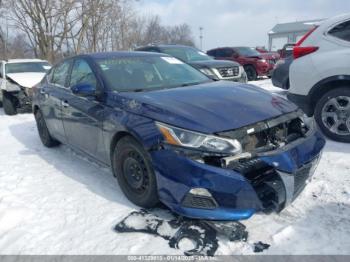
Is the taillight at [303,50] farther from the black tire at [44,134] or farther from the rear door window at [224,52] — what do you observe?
the rear door window at [224,52]

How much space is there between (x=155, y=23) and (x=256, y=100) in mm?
54549

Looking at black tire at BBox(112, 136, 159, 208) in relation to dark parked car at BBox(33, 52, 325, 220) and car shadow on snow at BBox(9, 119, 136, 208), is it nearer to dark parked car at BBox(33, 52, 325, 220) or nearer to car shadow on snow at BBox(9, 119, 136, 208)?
dark parked car at BBox(33, 52, 325, 220)

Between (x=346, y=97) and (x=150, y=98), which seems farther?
(x=346, y=97)

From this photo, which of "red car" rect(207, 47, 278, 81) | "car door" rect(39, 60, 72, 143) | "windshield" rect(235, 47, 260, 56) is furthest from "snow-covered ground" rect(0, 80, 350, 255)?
"windshield" rect(235, 47, 260, 56)

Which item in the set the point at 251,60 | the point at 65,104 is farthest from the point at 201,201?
the point at 251,60

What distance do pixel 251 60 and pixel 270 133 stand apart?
12.0 metres

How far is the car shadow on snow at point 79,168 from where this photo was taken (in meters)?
3.73

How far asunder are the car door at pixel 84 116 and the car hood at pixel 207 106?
0.39m

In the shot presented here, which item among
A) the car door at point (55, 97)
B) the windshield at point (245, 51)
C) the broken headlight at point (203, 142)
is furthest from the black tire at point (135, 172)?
A: the windshield at point (245, 51)

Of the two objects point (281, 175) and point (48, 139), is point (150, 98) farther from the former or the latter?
point (48, 139)

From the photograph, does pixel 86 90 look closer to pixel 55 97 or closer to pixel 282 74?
pixel 55 97

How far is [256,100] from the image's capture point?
3.28 m

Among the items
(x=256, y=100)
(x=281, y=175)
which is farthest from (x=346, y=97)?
(x=281, y=175)

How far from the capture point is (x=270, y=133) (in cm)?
297
